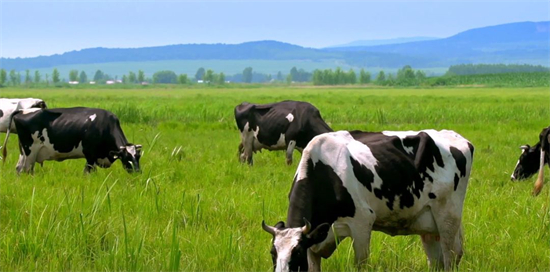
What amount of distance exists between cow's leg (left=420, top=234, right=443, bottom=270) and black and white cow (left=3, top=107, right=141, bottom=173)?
7.37 metres

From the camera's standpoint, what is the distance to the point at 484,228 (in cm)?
797

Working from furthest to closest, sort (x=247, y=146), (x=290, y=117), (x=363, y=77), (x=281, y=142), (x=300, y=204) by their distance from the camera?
(x=363, y=77)
(x=247, y=146)
(x=281, y=142)
(x=290, y=117)
(x=300, y=204)

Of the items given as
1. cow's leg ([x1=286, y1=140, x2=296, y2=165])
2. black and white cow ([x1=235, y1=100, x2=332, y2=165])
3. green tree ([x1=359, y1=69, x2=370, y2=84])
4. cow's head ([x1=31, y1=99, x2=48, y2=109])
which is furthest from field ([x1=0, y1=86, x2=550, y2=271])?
green tree ([x1=359, y1=69, x2=370, y2=84])

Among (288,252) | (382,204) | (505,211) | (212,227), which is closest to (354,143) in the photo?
(382,204)

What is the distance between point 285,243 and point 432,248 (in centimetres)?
217

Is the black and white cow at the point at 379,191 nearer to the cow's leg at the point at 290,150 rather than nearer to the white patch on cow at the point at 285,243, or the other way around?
the white patch on cow at the point at 285,243

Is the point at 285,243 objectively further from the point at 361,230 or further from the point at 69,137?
the point at 69,137

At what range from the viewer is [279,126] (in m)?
14.6

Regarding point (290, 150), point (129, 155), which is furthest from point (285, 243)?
point (290, 150)

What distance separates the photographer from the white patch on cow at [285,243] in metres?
5.08

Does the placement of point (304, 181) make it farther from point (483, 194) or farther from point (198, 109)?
point (198, 109)

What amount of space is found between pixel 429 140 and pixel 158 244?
290cm

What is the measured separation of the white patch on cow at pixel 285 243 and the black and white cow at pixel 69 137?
26.4ft

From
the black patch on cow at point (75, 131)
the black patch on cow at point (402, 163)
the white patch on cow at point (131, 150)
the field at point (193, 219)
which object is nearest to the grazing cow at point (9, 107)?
the field at point (193, 219)
